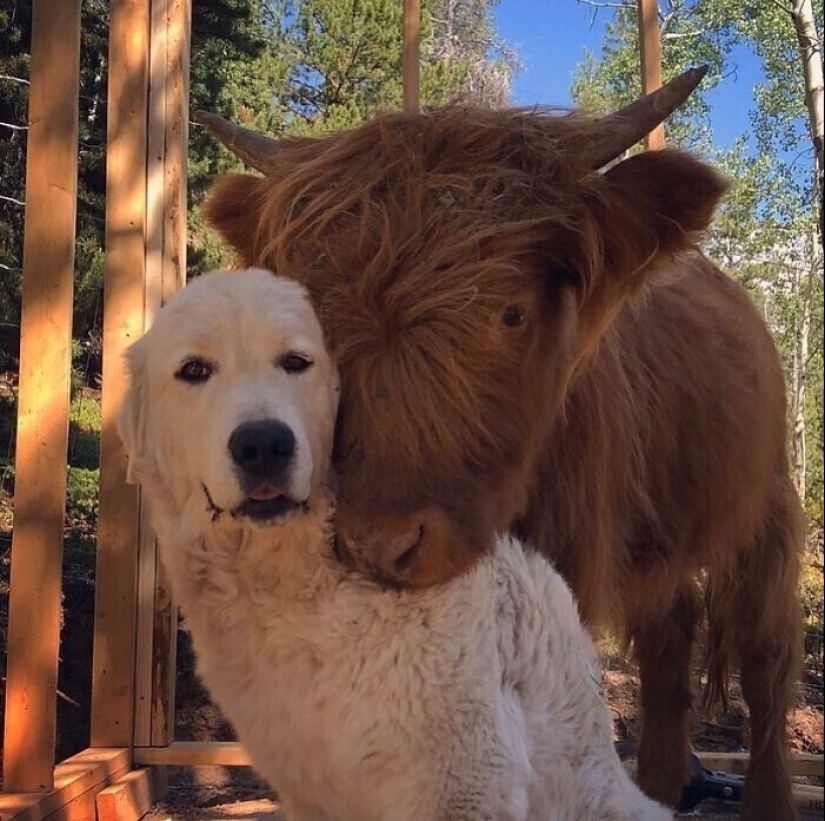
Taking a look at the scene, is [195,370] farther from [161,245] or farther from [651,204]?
[161,245]

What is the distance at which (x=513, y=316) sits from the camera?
101 inches

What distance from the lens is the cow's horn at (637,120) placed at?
2744mm

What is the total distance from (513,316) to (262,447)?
0.82 m

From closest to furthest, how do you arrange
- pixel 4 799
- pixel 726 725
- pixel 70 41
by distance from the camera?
pixel 4 799, pixel 70 41, pixel 726 725

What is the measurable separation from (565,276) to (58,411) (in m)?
1.76

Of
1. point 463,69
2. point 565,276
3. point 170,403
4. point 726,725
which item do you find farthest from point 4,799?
point 463,69

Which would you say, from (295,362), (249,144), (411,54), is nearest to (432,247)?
(295,362)

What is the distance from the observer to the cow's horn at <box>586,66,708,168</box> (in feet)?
9.00

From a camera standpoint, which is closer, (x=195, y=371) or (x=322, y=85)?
(x=195, y=371)

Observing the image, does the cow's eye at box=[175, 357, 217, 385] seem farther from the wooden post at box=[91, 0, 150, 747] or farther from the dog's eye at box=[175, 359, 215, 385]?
the wooden post at box=[91, 0, 150, 747]

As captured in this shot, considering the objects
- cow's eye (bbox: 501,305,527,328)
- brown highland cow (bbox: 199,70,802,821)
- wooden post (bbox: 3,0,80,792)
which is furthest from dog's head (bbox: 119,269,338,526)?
wooden post (bbox: 3,0,80,792)

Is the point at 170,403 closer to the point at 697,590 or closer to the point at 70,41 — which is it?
the point at 70,41

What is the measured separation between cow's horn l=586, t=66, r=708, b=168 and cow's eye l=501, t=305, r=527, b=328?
18.3 inches

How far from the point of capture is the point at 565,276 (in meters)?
2.78
